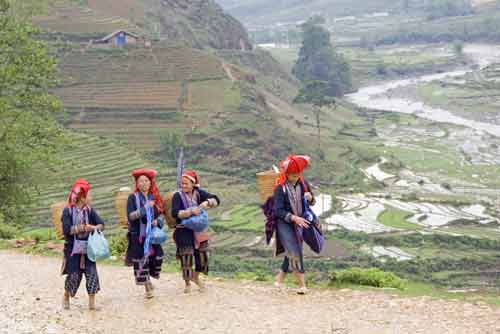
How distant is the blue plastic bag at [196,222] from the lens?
33.4 feet

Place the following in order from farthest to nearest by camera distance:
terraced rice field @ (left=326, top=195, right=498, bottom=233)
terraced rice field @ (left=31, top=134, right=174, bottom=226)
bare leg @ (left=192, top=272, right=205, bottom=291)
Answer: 1. terraced rice field @ (left=326, top=195, right=498, bottom=233)
2. terraced rice field @ (left=31, top=134, right=174, bottom=226)
3. bare leg @ (left=192, top=272, right=205, bottom=291)

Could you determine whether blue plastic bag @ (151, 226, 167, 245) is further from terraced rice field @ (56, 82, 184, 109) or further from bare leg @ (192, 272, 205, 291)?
terraced rice field @ (56, 82, 184, 109)

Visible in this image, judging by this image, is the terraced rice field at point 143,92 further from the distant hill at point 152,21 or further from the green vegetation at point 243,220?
the green vegetation at point 243,220

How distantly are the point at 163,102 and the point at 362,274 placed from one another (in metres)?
54.0

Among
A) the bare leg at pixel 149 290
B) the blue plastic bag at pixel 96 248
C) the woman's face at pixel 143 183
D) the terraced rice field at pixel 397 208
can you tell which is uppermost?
the woman's face at pixel 143 183

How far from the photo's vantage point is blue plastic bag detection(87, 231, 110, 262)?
9750 millimetres

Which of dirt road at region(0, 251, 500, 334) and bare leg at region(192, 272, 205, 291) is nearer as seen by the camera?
dirt road at region(0, 251, 500, 334)

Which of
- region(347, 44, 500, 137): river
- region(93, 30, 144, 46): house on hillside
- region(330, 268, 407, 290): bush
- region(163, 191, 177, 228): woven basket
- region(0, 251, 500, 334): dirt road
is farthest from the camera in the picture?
region(347, 44, 500, 137): river

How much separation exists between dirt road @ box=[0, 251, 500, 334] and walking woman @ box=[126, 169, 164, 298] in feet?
1.89

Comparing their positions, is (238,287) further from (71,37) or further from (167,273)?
(71,37)

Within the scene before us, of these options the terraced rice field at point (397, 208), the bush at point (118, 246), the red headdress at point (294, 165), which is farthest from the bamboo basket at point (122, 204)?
the terraced rice field at point (397, 208)

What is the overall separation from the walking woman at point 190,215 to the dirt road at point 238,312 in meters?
0.48

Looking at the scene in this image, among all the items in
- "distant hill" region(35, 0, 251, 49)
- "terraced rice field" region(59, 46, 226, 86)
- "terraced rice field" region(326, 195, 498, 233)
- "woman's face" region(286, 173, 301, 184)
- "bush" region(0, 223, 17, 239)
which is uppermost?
"distant hill" region(35, 0, 251, 49)

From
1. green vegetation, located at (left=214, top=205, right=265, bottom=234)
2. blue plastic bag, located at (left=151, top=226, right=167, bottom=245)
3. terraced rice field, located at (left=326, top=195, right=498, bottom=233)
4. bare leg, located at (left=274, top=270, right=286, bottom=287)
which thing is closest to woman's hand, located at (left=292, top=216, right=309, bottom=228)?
bare leg, located at (left=274, top=270, right=286, bottom=287)
